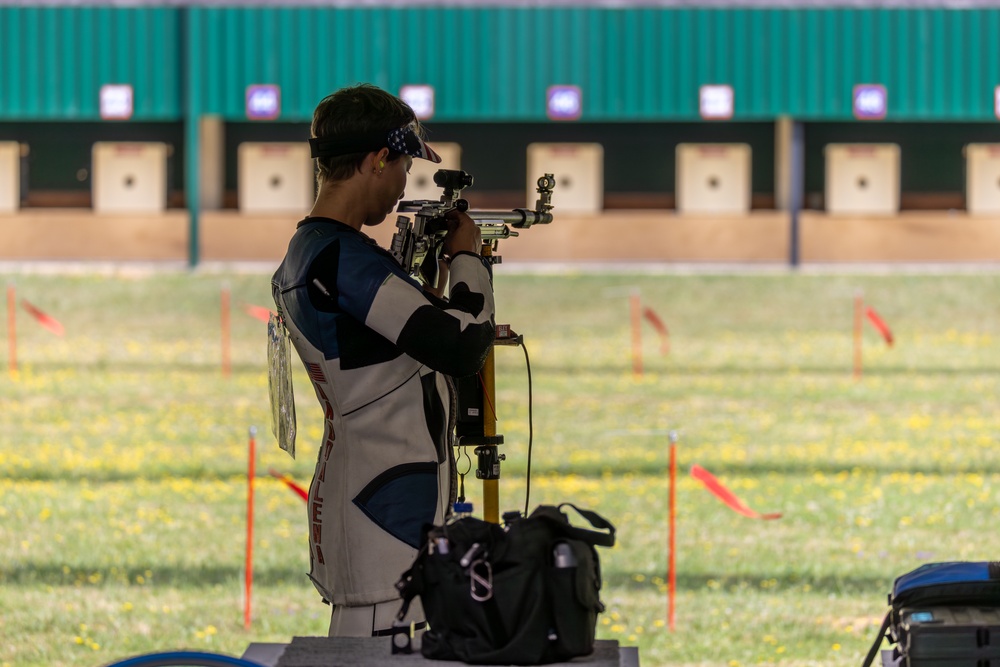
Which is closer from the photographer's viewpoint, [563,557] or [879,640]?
[563,557]

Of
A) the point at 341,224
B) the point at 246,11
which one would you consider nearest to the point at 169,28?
the point at 246,11

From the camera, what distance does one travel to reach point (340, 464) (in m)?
4.43

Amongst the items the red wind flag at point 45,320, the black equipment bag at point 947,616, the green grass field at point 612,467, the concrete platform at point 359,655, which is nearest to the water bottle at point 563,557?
the concrete platform at point 359,655

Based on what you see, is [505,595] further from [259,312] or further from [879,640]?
[259,312]

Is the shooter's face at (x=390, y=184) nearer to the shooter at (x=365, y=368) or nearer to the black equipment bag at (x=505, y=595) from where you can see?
the shooter at (x=365, y=368)

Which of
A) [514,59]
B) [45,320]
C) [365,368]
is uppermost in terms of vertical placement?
[514,59]

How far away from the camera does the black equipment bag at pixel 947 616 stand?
4062 millimetres

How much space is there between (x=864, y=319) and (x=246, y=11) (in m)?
13.6

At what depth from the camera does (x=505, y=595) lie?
3525 mm

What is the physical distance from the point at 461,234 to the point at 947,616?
5.01 feet

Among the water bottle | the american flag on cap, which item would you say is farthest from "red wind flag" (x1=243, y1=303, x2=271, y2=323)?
the water bottle

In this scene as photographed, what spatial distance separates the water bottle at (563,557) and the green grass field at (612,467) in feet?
14.4

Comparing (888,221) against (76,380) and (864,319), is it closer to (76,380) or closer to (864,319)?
(864,319)

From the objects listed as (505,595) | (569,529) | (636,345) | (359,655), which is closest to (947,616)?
(569,529)
